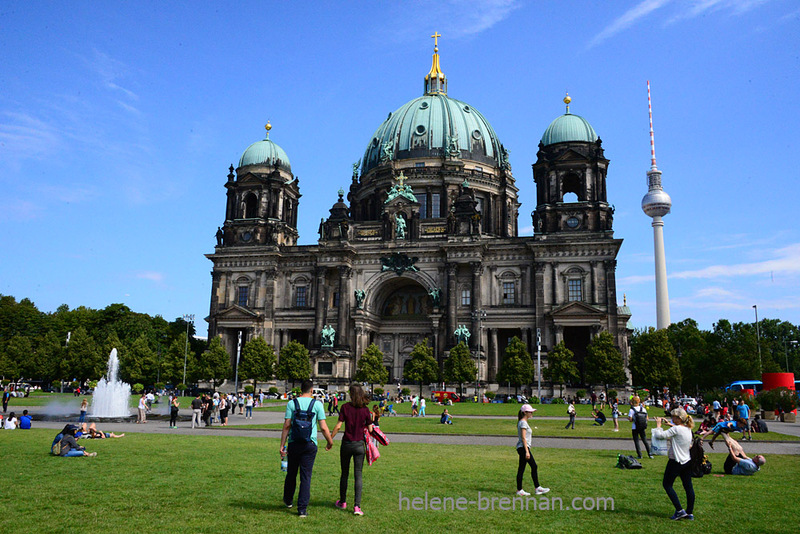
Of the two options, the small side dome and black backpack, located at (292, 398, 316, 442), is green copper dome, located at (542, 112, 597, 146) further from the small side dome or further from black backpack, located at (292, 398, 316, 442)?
black backpack, located at (292, 398, 316, 442)

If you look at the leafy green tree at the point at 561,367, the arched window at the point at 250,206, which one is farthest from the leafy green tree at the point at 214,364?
the leafy green tree at the point at 561,367

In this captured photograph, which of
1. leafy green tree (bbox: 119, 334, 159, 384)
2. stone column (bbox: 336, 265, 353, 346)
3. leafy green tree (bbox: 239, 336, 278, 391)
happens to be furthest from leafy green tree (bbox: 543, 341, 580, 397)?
leafy green tree (bbox: 119, 334, 159, 384)

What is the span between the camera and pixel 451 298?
73000mm

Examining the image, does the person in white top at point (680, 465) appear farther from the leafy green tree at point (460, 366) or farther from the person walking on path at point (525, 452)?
the leafy green tree at point (460, 366)

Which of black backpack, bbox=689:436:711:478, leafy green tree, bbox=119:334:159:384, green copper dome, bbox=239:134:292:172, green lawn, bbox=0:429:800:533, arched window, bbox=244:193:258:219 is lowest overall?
green lawn, bbox=0:429:800:533

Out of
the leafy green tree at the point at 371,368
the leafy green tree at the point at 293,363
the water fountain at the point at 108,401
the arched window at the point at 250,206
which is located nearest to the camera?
the water fountain at the point at 108,401

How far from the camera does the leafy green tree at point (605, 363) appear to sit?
6181cm

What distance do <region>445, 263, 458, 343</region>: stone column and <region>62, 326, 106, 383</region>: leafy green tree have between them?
43.2 metres

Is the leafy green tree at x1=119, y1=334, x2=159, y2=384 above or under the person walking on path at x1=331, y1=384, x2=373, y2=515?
above

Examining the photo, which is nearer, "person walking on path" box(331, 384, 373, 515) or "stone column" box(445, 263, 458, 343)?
"person walking on path" box(331, 384, 373, 515)

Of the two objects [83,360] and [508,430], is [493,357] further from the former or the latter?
[83,360]

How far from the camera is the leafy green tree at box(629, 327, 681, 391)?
59.8 meters

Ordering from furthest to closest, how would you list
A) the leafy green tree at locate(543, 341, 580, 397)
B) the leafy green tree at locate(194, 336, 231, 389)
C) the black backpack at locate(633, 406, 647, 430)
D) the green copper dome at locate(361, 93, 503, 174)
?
the green copper dome at locate(361, 93, 503, 174) < the leafy green tree at locate(194, 336, 231, 389) < the leafy green tree at locate(543, 341, 580, 397) < the black backpack at locate(633, 406, 647, 430)

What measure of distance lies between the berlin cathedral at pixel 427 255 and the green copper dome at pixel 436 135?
0.69 feet
